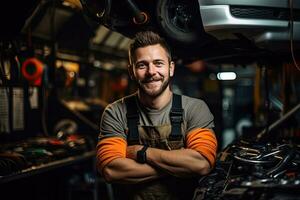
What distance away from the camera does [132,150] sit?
2488 mm

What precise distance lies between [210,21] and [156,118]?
770 millimetres

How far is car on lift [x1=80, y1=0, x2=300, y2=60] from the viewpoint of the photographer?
8.78 feet

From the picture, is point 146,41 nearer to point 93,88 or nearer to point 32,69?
point 32,69

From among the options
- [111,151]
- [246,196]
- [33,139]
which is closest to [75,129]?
[33,139]

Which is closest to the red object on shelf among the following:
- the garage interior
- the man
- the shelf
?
the garage interior

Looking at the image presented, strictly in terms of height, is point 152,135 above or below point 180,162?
above

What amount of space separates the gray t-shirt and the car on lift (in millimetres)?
584

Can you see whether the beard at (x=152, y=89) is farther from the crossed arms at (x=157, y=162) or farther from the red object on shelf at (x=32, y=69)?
the red object on shelf at (x=32, y=69)

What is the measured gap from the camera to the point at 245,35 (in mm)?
2746

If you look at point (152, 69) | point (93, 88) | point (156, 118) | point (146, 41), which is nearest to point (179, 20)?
point (146, 41)

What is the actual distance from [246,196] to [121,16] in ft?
5.96

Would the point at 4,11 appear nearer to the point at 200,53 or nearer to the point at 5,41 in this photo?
the point at 5,41

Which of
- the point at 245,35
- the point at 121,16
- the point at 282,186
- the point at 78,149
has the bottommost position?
the point at 78,149

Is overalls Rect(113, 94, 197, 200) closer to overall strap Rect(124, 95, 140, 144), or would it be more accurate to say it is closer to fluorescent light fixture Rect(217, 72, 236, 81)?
overall strap Rect(124, 95, 140, 144)
